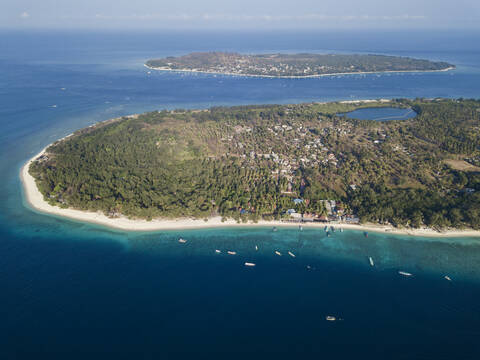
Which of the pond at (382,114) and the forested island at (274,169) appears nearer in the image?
the forested island at (274,169)

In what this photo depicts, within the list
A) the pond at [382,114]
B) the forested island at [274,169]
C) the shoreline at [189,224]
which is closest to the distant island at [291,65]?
the pond at [382,114]

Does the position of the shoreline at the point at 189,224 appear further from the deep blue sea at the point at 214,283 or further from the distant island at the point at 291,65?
the distant island at the point at 291,65

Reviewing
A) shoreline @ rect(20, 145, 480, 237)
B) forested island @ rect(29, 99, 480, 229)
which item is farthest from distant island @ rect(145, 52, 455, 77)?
shoreline @ rect(20, 145, 480, 237)

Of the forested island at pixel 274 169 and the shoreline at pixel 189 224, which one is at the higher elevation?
the forested island at pixel 274 169

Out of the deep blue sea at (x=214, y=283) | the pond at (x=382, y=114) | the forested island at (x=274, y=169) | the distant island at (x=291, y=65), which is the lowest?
the deep blue sea at (x=214, y=283)

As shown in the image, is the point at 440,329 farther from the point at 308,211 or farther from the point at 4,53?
the point at 4,53

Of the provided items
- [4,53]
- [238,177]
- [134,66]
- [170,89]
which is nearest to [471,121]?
[238,177]

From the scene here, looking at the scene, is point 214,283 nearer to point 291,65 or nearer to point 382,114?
point 382,114
